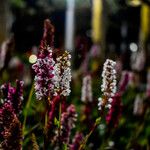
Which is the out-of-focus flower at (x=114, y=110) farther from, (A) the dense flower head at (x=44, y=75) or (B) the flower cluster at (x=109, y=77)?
(A) the dense flower head at (x=44, y=75)

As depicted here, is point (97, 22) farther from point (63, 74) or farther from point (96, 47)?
point (63, 74)

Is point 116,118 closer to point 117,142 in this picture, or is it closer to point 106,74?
point 106,74

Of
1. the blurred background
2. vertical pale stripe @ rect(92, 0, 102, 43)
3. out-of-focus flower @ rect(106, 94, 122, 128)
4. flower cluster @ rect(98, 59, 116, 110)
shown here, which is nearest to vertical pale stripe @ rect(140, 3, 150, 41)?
the blurred background

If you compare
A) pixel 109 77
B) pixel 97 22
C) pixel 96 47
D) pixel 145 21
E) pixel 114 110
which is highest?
pixel 97 22

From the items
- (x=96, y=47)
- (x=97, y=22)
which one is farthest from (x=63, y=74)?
(x=97, y=22)

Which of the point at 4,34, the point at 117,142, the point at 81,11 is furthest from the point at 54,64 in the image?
the point at 81,11
